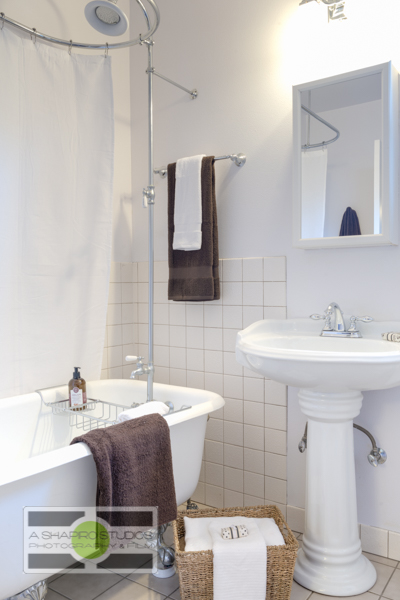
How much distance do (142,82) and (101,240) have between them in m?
1.03

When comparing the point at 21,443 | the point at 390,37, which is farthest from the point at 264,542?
the point at 390,37

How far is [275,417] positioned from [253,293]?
1.89 feet

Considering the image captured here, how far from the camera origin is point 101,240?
2.27 m

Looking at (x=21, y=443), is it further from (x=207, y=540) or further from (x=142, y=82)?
(x=142, y=82)

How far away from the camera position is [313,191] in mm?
1944

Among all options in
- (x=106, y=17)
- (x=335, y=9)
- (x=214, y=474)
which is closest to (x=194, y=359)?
(x=214, y=474)

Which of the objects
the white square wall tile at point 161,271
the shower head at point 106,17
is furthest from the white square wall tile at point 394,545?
the shower head at point 106,17

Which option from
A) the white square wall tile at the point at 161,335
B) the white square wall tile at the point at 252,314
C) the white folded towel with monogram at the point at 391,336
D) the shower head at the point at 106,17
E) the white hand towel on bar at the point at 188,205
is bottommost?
the white square wall tile at the point at 161,335

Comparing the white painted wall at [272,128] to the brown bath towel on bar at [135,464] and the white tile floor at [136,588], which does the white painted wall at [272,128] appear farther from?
the brown bath towel on bar at [135,464]

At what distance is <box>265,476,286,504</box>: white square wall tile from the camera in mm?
2152

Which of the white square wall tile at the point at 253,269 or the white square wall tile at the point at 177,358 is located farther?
the white square wall tile at the point at 177,358

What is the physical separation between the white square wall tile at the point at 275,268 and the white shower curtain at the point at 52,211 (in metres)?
0.76

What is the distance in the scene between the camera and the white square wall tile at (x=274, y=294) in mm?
2147

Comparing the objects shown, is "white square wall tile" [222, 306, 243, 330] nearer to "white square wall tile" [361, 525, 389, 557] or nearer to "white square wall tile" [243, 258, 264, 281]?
"white square wall tile" [243, 258, 264, 281]
